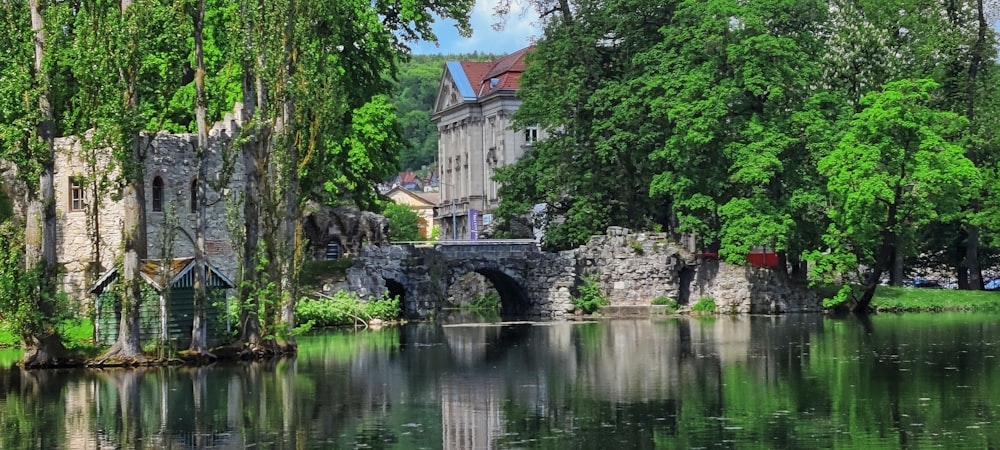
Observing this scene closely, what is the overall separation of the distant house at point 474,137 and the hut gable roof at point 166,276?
62079 millimetres

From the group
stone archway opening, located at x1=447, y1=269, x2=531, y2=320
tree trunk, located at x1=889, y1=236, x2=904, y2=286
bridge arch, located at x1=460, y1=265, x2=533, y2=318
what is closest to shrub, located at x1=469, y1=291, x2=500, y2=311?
stone archway opening, located at x1=447, y1=269, x2=531, y2=320

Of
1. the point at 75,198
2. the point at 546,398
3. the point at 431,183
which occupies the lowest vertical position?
the point at 546,398

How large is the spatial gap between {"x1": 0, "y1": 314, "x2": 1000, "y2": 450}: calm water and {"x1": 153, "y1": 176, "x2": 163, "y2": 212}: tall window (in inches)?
297

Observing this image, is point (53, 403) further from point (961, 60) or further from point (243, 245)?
point (961, 60)

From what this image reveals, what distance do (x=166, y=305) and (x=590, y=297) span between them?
90.7ft

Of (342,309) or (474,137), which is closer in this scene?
(342,309)

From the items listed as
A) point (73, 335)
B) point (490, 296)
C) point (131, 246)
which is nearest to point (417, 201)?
point (490, 296)

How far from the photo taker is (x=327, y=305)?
161 ft

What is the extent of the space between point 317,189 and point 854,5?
23.5 meters

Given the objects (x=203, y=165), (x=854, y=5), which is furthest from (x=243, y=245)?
(x=854, y=5)

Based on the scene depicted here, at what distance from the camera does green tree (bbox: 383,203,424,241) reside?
111 metres

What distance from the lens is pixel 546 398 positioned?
23.8 meters

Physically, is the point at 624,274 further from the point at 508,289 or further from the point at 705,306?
the point at 508,289

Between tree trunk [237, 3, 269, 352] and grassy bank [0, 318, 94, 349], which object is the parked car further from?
grassy bank [0, 318, 94, 349]
